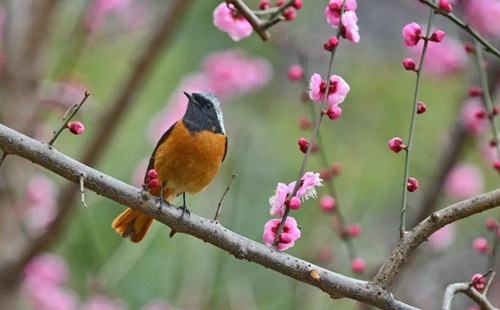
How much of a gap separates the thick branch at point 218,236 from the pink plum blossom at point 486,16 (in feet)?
9.13

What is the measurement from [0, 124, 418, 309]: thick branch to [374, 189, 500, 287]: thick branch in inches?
2.1

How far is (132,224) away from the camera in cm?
312

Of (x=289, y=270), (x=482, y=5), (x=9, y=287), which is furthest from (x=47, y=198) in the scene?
(x=289, y=270)

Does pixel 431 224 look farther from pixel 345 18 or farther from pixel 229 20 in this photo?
pixel 229 20

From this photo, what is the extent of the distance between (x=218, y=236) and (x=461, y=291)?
0.67 meters

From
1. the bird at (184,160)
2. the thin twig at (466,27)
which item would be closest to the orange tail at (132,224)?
the bird at (184,160)

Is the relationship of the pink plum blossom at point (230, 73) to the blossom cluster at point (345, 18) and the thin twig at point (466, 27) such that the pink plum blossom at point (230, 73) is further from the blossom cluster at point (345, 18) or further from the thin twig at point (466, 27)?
the thin twig at point (466, 27)

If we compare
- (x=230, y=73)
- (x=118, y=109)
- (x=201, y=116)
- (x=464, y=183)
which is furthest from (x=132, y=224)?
(x=464, y=183)

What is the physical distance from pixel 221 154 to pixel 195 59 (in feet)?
13.8

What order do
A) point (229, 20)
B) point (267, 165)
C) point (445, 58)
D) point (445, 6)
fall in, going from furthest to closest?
point (267, 165)
point (445, 58)
point (229, 20)
point (445, 6)

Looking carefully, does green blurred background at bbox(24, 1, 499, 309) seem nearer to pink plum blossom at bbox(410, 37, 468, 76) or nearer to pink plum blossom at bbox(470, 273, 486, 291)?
pink plum blossom at bbox(410, 37, 468, 76)

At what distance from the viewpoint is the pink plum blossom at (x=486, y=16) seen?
174 inches

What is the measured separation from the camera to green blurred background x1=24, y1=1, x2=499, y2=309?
4.88 meters

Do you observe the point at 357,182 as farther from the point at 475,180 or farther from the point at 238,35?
the point at 238,35
